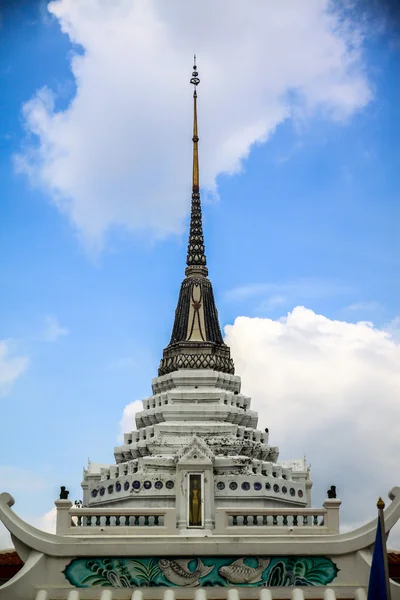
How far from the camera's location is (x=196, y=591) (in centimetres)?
2525

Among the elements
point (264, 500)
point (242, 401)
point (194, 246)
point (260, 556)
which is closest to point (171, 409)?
point (242, 401)

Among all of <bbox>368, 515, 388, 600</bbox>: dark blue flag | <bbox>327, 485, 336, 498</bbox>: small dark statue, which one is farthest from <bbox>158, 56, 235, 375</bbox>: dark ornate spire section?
<bbox>368, 515, 388, 600</bbox>: dark blue flag

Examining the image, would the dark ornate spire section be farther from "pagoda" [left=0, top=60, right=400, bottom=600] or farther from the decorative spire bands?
"pagoda" [left=0, top=60, right=400, bottom=600]

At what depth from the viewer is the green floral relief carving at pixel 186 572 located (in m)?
25.5

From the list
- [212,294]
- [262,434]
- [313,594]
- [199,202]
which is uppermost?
[199,202]

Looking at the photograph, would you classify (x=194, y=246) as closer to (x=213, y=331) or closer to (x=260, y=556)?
(x=213, y=331)

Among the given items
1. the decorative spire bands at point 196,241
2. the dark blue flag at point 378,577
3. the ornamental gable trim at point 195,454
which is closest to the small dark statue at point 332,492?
the dark blue flag at point 378,577

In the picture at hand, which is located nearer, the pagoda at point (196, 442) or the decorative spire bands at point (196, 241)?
the pagoda at point (196, 442)

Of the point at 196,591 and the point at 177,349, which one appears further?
the point at 177,349

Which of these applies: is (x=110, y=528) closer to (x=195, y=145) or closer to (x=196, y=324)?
(x=196, y=324)

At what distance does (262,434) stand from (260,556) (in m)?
26.3

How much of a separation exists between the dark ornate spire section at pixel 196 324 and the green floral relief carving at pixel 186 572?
96.7 ft

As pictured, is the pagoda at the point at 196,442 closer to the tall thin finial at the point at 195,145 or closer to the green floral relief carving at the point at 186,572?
the tall thin finial at the point at 195,145

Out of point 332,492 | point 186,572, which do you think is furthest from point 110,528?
point 332,492
